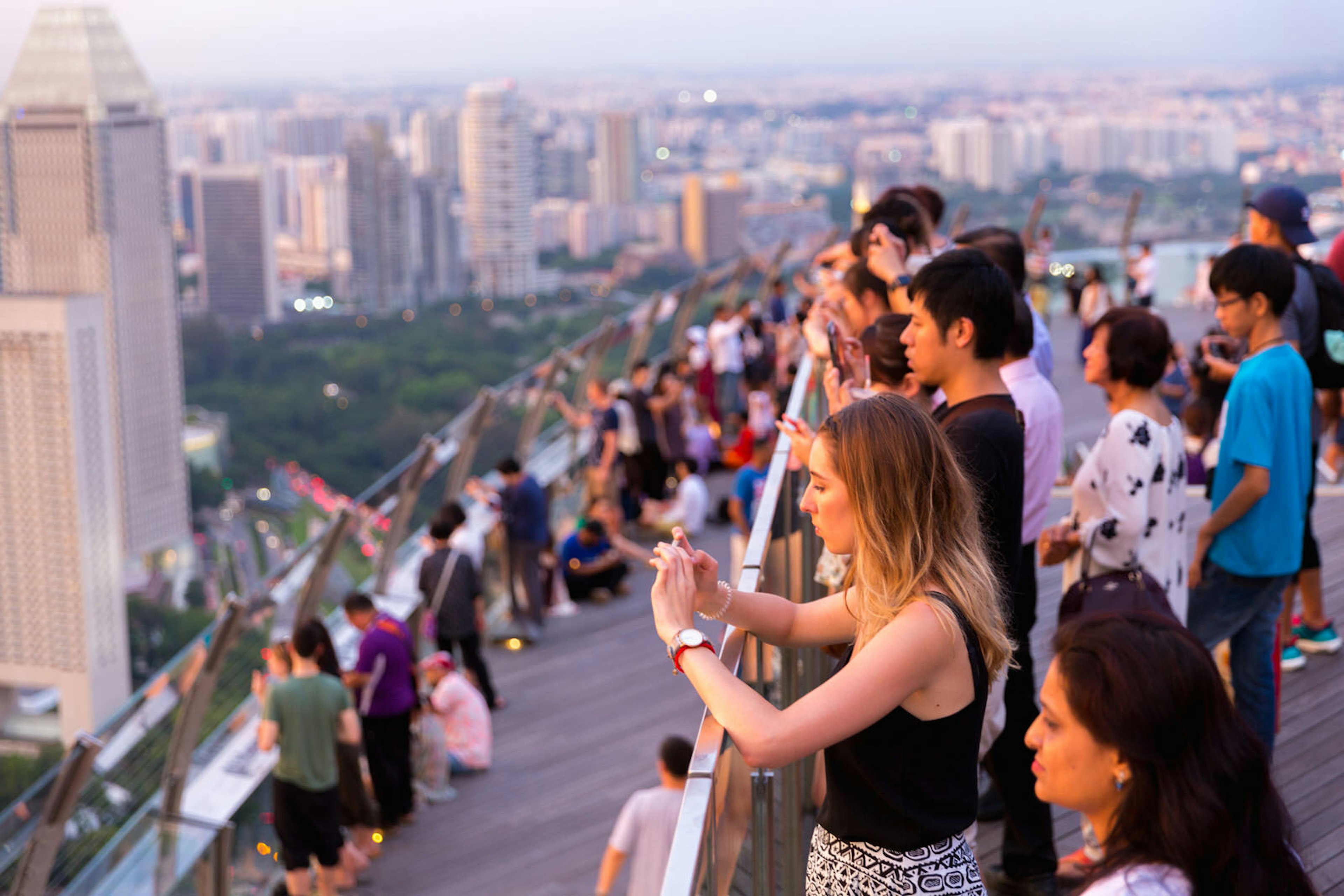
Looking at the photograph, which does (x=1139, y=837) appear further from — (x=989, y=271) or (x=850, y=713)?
(x=989, y=271)

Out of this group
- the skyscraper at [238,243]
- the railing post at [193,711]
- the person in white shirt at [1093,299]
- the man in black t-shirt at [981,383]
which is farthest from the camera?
the skyscraper at [238,243]

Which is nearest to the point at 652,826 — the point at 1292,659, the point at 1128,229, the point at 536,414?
the point at 1292,659

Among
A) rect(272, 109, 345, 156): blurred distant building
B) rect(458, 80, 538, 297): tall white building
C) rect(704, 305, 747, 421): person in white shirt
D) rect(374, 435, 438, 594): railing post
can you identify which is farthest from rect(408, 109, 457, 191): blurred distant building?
rect(374, 435, 438, 594): railing post

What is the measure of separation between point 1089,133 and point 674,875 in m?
25.5

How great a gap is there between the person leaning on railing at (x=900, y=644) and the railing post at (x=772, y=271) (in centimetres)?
1186

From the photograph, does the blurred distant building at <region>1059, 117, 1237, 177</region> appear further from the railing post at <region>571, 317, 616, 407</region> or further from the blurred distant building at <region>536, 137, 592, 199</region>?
the blurred distant building at <region>536, 137, 592, 199</region>

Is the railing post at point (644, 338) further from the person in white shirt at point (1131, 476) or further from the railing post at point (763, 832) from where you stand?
the railing post at point (763, 832)

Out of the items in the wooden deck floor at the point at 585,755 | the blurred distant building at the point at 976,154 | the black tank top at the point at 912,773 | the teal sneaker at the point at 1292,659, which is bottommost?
the wooden deck floor at the point at 585,755

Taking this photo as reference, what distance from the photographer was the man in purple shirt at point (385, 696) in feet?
18.6

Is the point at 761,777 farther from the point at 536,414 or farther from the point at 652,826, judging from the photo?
the point at 536,414

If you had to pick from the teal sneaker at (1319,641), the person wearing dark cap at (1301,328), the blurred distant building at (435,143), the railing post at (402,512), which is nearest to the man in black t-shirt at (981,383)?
the person wearing dark cap at (1301,328)

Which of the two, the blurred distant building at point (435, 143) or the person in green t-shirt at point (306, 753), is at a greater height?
the blurred distant building at point (435, 143)

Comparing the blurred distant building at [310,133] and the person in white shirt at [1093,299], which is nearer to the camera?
the person in white shirt at [1093,299]

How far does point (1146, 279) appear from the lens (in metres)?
12.5
